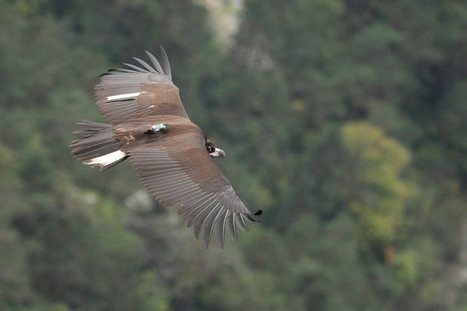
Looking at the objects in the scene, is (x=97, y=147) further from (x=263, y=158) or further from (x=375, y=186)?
(x=263, y=158)

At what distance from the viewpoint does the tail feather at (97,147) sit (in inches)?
600

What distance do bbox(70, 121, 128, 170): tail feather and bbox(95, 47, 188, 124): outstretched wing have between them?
0.28 meters

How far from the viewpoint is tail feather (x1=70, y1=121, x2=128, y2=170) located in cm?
1523

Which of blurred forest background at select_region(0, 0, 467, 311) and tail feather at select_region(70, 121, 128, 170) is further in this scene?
blurred forest background at select_region(0, 0, 467, 311)

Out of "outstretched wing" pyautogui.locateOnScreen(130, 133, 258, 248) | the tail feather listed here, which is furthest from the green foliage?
"outstretched wing" pyautogui.locateOnScreen(130, 133, 258, 248)

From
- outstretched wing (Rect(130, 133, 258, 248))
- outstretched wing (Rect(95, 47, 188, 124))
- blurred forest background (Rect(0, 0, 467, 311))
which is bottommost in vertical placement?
outstretched wing (Rect(130, 133, 258, 248))

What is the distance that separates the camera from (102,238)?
1521 inches

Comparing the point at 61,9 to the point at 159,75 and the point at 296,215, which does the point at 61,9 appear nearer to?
the point at 296,215

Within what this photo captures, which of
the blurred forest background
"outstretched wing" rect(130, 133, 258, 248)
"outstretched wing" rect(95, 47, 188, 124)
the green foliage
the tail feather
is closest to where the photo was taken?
"outstretched wing" rect(130, 133, 258, 248)

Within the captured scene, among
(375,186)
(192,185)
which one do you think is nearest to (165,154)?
(192,185)

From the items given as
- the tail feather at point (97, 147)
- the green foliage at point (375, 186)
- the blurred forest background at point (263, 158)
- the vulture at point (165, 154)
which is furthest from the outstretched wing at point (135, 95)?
the green foliage at point (375, 186)

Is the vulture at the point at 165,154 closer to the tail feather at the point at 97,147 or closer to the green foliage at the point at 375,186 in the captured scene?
the tail feather at the point at 97,147

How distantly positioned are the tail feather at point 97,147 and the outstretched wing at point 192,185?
0.25 meters

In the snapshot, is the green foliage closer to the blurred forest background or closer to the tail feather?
the blurred forest background
